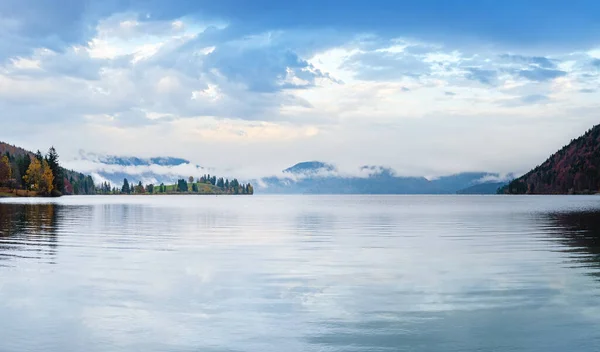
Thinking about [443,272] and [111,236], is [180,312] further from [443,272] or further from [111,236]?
[111,236]

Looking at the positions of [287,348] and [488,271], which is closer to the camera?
[287,348]

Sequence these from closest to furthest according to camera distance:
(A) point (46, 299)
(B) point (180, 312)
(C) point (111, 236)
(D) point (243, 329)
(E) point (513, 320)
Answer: (D) point (243, 329)
(E) point (513, 320)
(B) point (180, 312)
(A) point (46, 299)
(C) point (111, 236)

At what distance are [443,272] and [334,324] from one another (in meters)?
15.4

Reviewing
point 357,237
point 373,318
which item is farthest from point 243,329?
point 357,237

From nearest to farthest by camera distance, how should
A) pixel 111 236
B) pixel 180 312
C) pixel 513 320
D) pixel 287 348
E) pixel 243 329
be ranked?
pixel 287 348, pixel 243 329, pixel 513 320, pixel 180 312, pixel 111 236

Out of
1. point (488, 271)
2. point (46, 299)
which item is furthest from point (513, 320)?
point (46, 299)

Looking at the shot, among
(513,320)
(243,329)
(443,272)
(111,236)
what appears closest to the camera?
(243,329)

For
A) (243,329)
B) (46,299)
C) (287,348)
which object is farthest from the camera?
(46,299)

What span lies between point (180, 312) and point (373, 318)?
24.2ft

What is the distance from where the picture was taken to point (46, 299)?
26484mm

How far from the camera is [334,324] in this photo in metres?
21.5

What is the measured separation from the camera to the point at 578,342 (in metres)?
19.1

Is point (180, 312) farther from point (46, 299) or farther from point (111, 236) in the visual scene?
point (111, 236)

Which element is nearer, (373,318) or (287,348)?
(287,348)
